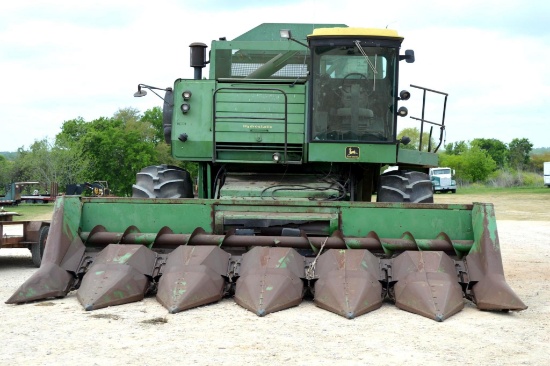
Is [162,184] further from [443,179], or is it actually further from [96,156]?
[96,156]

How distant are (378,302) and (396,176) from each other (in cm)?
285

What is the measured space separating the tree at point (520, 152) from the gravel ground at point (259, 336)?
10869cm

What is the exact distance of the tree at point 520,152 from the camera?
113000 mm

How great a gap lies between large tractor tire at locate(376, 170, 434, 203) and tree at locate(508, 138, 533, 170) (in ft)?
347

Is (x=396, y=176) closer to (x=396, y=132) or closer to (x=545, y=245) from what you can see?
(x=396, y=132)

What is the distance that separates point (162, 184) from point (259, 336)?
13.6 ft

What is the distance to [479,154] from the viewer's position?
95750 mm

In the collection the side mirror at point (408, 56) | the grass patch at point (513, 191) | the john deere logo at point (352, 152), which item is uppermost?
the side mirror at point (408, 56)

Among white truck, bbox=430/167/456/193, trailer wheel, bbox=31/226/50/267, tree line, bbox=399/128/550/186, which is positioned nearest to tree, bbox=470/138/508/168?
tree line, bbox=399/128/550/186

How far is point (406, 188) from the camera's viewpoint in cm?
1001

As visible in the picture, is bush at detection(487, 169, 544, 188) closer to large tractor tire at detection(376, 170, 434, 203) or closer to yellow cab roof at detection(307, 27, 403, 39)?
large tractor tire at detection(376, 170, 434, 203)

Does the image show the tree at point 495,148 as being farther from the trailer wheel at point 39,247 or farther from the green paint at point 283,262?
the green paint at point 283,262

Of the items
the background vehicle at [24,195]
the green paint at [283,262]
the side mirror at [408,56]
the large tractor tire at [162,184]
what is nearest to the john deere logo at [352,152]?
the side mirror at [408,56]

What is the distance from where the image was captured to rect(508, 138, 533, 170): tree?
371 feet
